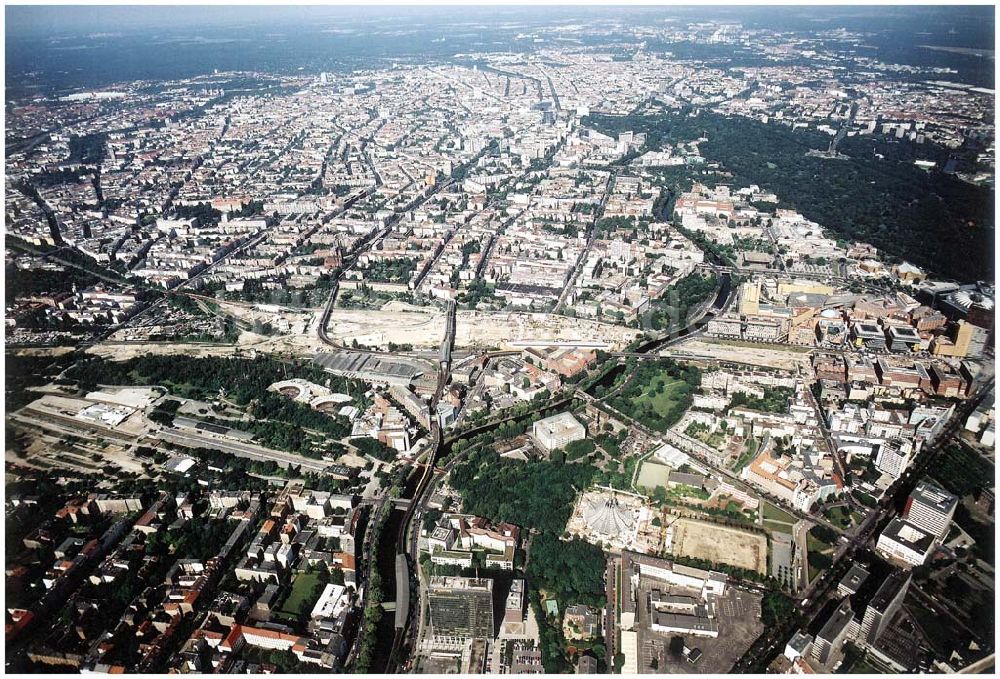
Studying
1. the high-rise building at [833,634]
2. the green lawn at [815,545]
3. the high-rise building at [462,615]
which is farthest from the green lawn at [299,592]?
the green lawn at [815,545]

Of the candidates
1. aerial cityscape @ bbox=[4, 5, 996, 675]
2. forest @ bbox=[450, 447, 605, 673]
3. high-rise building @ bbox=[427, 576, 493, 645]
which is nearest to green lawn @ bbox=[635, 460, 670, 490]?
aerial cityscape @ bbox=[4, 5, 996, 675]

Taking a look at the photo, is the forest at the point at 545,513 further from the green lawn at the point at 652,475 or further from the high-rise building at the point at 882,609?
the high-rise building at the point at 882,609

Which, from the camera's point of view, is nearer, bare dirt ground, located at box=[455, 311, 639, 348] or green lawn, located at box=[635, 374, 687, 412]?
green lawn, located at box=[635, 374, 687, 412]

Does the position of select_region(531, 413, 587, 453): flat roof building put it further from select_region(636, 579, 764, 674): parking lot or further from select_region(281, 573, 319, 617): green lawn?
select_region(281, 573, 319, 617): green lawn

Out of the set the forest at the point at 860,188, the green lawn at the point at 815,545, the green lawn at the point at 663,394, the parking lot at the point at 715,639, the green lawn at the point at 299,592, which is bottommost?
the green lawn at the point at 299,592

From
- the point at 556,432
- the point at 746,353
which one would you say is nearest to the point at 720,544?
the point at 556,432

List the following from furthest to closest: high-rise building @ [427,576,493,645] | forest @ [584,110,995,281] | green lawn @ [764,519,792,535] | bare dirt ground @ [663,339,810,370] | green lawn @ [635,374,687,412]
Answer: forest @ [584,110,995,281], bare dirt ground @ [663,339,810,370], green lawn @ [635,374,687,412], green lawn @ [764,519,792,535], high-rise building @ [427,576,493,645]

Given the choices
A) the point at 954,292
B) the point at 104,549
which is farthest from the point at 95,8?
the point at 954,292

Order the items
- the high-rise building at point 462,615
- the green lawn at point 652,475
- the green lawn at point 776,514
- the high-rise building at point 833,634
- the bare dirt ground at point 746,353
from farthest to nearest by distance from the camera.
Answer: the bare dirt ground at point 746,353 < the green lawn at point 652,475 < the green lawn at point 776,514 < the high-rise building at point 462,615 < the high-rise building at point 833,634
